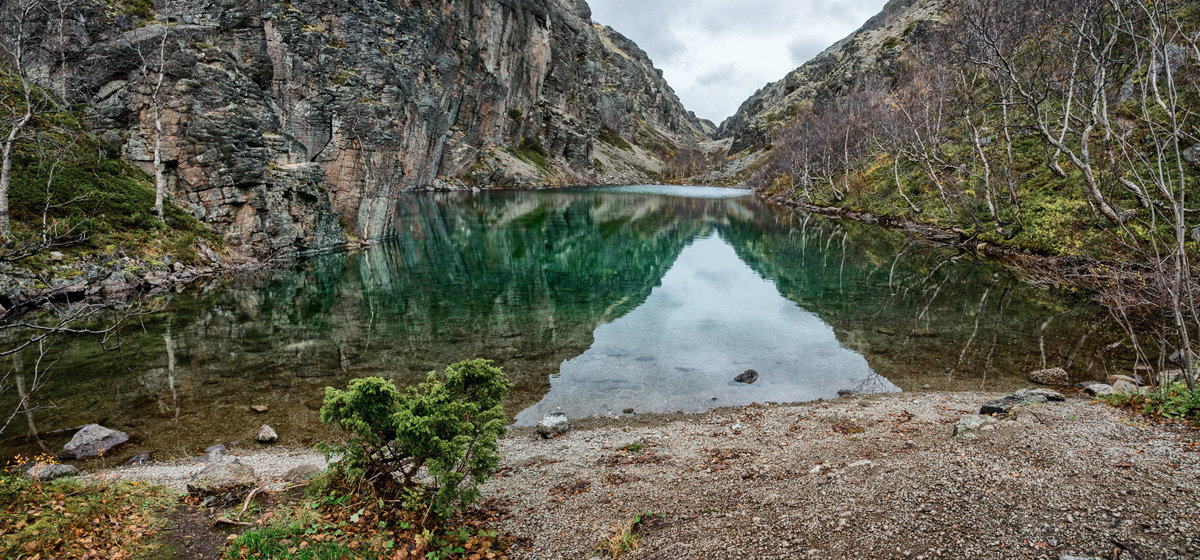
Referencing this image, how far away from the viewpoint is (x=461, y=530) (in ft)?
22.5

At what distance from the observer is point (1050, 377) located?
13.9m

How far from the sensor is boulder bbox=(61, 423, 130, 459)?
1029cm

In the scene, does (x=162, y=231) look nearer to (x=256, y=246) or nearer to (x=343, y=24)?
(x=256, y=246)

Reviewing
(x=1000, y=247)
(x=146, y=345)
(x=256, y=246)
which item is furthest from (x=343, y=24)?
(x=1000, y=247)

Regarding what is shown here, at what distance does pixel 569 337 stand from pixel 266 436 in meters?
10.1

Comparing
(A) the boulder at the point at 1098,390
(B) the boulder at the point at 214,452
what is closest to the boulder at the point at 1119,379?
(A) the boulder at the point at 1098,390

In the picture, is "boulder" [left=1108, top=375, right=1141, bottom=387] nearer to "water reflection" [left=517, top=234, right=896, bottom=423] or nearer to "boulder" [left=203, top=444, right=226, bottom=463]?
"water reflection" [left=517, top=234, right=896, bottom=423]

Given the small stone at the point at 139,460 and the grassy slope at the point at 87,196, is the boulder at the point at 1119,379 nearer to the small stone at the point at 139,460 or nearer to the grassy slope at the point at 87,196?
the small stone at the point at 139,460

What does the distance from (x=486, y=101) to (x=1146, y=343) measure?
12387 centimetres

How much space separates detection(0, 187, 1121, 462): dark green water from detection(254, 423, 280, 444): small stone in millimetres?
247

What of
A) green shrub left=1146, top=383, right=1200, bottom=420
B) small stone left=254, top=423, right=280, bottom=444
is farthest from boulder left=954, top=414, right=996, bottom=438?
small stone left=254, top=423, right=280, bottom=444

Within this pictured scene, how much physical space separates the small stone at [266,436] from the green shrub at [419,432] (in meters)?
5.37

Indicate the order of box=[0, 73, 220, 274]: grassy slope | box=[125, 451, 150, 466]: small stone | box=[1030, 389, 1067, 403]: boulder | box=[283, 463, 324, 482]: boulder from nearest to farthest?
box=[283, 463, 324, 482]: boulder
box=[125, 451, 150, 466]: small stone
box=[1030, 389, 1067, 403]: boulder
box=[0, 73, 220, 274]: grassy slope

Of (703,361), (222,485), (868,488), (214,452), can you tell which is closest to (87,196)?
(214,452)
